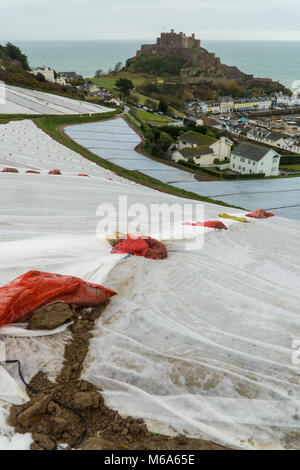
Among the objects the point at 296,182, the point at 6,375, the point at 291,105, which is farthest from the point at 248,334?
the point at 291,105

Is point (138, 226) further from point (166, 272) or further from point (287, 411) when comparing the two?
point (287, 411)

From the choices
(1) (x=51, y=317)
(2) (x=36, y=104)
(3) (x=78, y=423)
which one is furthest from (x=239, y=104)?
(3) (x=78, y=423)

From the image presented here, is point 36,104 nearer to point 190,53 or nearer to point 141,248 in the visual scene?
point 141,248

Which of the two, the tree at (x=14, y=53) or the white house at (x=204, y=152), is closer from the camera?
the white house at (x=204, y=152)

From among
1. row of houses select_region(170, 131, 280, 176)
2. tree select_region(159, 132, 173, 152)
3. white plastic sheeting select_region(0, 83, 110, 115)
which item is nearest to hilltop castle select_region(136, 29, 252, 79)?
white plastic sheeting select_region(0, 83, 110, 115)

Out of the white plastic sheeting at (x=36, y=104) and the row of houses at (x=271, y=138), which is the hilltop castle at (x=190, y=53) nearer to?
the row of houses at (x=271, y=138)

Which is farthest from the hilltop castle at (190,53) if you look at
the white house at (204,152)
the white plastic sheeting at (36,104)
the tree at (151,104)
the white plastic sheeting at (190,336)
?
the white plastic sheeting at (190,336)

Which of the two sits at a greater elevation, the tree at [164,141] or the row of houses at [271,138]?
the row of houses at [271,138]

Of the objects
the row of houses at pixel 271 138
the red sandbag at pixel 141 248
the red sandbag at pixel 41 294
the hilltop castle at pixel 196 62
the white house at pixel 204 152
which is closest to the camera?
the red sandbag at pixel 41 294
